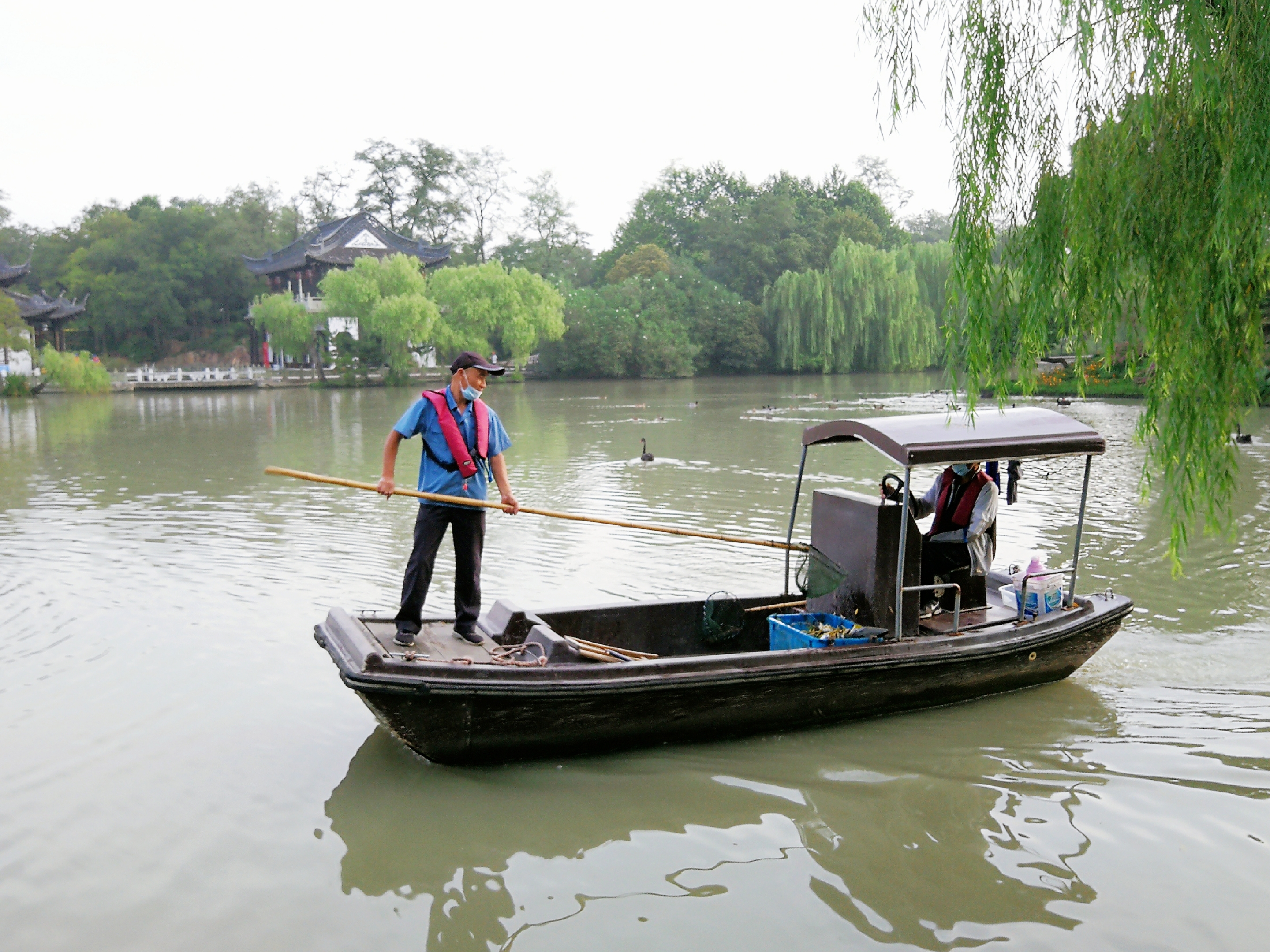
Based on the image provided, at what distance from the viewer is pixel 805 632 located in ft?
18.1

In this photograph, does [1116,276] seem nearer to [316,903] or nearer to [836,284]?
[316,903]

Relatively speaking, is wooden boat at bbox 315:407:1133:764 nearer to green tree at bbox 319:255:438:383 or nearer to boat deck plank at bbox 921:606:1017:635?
boat deck plank at bbox 921:606:1017:635

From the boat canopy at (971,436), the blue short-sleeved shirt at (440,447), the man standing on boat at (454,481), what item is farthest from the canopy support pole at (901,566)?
the blue short-sleeved shirt at (440,447)

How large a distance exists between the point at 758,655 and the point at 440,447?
1.88 metres

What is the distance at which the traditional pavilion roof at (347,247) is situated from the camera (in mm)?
45062

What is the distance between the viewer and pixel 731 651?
5734mm

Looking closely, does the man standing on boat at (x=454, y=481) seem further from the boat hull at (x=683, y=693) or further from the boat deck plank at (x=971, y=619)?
the boat deck plank at (x=971, y=619)

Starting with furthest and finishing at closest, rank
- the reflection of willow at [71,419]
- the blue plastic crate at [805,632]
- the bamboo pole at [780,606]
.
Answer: the reflection of willow at [71,419], the bamboo pole at [780,606], the blue plastic crate at [805,632]

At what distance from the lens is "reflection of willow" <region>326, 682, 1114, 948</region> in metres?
3.72

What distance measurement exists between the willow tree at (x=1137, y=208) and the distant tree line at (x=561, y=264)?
3472 centimetres

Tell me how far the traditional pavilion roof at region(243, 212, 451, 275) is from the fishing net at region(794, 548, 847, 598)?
136 feet

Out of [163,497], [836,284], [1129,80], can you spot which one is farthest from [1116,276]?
[836,284]

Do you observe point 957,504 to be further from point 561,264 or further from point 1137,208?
point 561,264

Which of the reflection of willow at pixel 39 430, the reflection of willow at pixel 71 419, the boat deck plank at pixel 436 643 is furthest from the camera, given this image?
the reflection of willow at pixel 71 419
